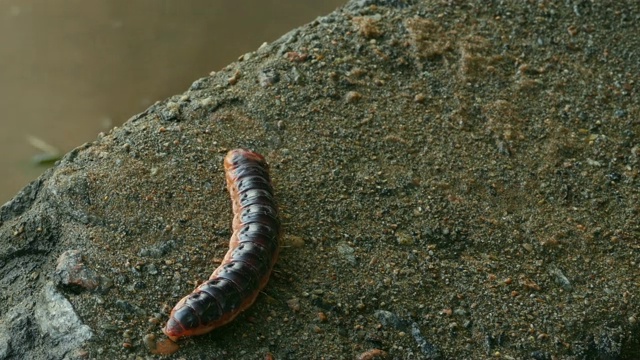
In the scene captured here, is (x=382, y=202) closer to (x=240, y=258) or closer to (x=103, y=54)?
(x=240, y=258)

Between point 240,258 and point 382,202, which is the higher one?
point 382,202

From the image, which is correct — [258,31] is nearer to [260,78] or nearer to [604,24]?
[260,78]

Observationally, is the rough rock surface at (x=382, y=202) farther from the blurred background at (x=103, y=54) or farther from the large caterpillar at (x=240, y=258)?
the blurred background at (x=103, y=54)

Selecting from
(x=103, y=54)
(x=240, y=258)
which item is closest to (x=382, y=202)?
(x=240, y=258)

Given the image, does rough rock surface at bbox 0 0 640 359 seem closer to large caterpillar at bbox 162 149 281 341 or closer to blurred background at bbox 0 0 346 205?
large caterpillar at bbox 162 149 281 341

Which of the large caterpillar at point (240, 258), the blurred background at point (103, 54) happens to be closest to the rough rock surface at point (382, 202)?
the large caterpillar at point (240, 258)
